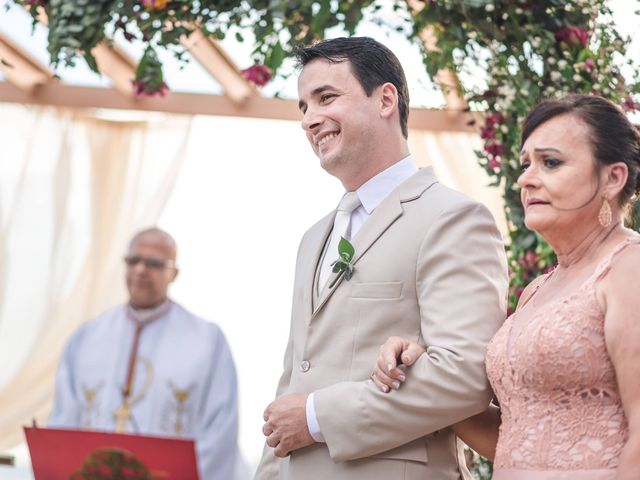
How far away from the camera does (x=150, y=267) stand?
5.86 meters

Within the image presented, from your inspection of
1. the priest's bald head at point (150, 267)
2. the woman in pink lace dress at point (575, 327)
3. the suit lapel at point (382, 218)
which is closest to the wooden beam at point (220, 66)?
the priest's bald head at point (150, 267)

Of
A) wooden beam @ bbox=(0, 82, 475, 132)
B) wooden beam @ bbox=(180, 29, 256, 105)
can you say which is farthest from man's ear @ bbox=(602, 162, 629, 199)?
wooden beam @ bbox=(0, 82, 475, 132)

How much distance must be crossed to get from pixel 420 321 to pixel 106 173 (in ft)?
24.2

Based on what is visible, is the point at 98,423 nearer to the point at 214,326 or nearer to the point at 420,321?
the point at 214,326

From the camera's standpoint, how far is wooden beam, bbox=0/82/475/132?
868cm

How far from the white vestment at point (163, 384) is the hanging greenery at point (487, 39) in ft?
5.26

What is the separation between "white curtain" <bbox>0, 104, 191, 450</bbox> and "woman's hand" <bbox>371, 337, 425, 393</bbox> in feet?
23.8

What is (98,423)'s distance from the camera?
569cm

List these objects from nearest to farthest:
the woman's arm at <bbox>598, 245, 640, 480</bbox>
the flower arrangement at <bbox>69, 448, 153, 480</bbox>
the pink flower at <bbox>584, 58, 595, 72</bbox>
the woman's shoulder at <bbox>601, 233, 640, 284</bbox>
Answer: the woman's arm at <bbox>598, 245, 640, 480</bbox> < the woman's shoulder at <bbox>601, 233, 640, 284</bbox> < the flower arrangement at <bbox>69, 448, 153, 480</bbox> < the pink flower at <bbox>584, 58, 595, 72</bbox>

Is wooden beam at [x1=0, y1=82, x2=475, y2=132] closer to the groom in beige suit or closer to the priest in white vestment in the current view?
the priest in white vestment

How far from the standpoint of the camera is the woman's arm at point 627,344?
216 centimetres

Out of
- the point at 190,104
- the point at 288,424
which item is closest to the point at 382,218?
the point at 288,424

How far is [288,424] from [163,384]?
3218 mm

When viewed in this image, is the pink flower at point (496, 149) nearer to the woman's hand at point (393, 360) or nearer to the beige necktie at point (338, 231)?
the beige necktie at point (338, 231)
